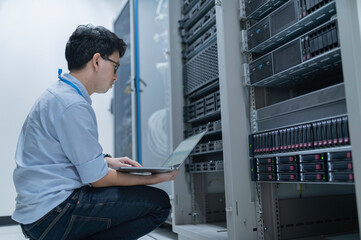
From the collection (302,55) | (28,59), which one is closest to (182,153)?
(302,55)

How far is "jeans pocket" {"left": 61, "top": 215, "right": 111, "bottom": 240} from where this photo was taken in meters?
1.17

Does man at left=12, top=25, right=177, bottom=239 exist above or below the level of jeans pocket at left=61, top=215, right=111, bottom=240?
above

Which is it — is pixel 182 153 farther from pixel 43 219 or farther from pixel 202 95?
pixel 202 95

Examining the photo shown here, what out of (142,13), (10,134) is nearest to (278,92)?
(142,13)

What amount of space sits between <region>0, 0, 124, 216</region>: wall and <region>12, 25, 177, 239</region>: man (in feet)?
8.68

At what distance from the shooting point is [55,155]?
46.5 inches

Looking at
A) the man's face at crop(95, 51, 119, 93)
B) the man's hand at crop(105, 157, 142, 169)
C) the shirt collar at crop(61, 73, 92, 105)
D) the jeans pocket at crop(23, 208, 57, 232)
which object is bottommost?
the jeans pocket at crop(23, 208, 57, 232)

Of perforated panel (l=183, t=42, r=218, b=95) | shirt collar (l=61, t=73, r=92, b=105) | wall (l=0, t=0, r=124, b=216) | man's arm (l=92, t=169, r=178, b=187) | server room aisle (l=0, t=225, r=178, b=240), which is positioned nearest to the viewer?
man's arm (l=92, t=169, r=178, b=187)

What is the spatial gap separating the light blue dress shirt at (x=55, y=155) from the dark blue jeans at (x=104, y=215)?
0.04 m

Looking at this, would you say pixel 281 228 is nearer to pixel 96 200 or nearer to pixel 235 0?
pixel 96 200

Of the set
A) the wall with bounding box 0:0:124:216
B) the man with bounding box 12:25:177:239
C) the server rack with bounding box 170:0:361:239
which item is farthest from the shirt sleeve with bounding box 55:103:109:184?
the wall with bounding box 0:0:124:216

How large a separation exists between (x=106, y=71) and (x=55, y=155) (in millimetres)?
424

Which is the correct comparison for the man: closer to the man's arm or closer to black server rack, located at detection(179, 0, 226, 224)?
the man's arm

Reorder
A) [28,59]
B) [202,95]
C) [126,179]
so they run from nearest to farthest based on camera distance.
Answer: [126,179]
[202,95]
[28,59]
